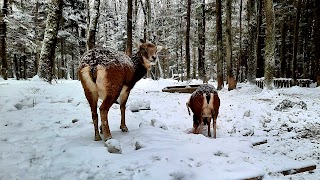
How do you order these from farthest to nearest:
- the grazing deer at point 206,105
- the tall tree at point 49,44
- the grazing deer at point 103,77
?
the tall tree at point 49,44 → the grazing deer at point 206,105 → the grazing deer at point 103,77

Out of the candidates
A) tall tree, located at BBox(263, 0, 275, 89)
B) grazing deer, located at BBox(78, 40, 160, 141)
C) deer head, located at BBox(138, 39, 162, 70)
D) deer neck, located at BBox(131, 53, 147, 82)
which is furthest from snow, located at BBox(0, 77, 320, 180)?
tall tree, located at BBox(263, 0, 275, 89)

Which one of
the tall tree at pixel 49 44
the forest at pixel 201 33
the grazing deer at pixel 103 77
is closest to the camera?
the grazing deer at pixel 103 77

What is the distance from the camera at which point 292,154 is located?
21.2 ft

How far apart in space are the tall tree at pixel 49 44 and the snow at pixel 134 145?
1691 millimetres

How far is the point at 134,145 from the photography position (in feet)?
17.0

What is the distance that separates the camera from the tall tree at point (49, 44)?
36.8ft

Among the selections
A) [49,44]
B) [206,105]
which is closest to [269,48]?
[206,105]

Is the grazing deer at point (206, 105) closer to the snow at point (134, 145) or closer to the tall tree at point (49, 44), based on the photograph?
the snow at point (134, 145)

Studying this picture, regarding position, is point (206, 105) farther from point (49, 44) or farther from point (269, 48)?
point (269, 48)

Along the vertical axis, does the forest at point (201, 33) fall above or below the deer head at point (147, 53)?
above

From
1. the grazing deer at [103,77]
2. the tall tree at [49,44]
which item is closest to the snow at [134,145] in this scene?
the grazing deer at [103,77]

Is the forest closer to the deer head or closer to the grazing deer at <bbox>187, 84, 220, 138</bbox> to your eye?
the deer head

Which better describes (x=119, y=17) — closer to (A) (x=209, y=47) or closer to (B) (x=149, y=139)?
(A) (x=209, y=47)

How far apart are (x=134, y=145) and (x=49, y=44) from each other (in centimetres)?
785
